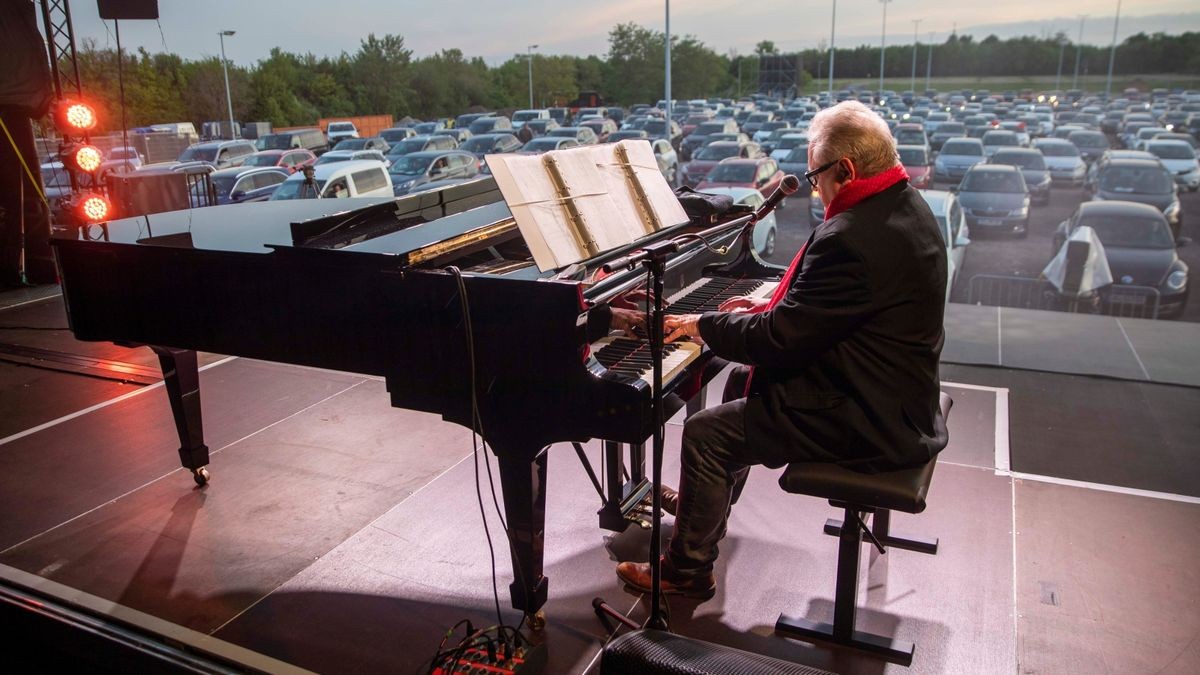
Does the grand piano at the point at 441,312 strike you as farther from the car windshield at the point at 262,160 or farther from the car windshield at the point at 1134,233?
the car windshield at the point at 262,160

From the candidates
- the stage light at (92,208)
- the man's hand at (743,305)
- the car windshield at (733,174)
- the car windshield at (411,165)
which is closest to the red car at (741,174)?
the car windshield at (733,174)

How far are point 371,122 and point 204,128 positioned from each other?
2779 mm

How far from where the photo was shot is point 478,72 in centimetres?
848

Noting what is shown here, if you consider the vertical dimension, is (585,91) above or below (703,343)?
above

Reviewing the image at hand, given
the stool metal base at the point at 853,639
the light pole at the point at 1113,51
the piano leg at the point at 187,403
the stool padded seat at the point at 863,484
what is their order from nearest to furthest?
the stool padded seat at the point at 863,484, the stool metal base at the point at 853,639, the piano leg at the point at 187,403, the light pole at the point at 1113,51

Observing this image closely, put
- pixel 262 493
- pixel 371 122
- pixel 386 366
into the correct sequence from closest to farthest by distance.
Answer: pixel 386 366, pixel 262 493, pixel 371 122

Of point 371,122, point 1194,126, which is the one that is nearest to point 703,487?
point 1194,126

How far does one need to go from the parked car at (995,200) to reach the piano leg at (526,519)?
17.5ft

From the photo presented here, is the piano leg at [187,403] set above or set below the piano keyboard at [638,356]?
below

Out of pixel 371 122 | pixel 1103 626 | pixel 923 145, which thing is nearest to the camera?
pixel 1103 626

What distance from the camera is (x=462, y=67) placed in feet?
27.6

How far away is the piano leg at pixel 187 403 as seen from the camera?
3.33 m

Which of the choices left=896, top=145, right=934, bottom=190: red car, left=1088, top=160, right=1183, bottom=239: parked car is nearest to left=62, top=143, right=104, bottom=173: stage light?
left=896, top=145, right=934, bottom=190: red car

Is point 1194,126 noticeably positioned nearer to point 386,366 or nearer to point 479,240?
point 479,240
